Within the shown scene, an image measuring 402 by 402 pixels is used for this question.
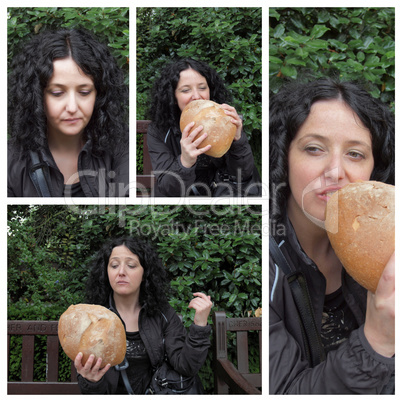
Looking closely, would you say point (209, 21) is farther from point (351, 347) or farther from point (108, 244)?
point (351, 347)

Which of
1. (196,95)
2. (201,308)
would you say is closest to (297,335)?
(201,308)

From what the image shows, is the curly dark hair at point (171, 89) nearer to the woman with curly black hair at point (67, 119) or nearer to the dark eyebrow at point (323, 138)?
the woman with curly black hair at point (67, 119)

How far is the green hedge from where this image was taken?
6.24 ft

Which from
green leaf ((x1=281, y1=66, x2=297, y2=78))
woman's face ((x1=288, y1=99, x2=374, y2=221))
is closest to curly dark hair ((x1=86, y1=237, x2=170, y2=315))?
woman's face ((x1=288, y1=99, x2=374, y2=221))

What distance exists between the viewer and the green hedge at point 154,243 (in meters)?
1.90

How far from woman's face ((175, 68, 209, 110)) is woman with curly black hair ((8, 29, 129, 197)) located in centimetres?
23

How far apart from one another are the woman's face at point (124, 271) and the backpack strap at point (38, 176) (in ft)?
1.27

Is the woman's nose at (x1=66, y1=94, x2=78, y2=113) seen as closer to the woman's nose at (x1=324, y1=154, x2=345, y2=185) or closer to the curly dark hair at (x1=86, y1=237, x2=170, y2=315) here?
the curly dark hair at (x1=86, y1=237, x2=170, y2=315)

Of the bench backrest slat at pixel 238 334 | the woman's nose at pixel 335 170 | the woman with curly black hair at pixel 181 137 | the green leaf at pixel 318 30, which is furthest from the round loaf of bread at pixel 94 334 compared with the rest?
the green leaf at pixel 318 30

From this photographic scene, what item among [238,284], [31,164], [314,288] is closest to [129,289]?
[238,284]

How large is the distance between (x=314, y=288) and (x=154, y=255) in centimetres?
70

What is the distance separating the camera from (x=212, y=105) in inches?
66.4

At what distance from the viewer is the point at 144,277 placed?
1.93 m

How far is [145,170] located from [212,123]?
0.35 metres
